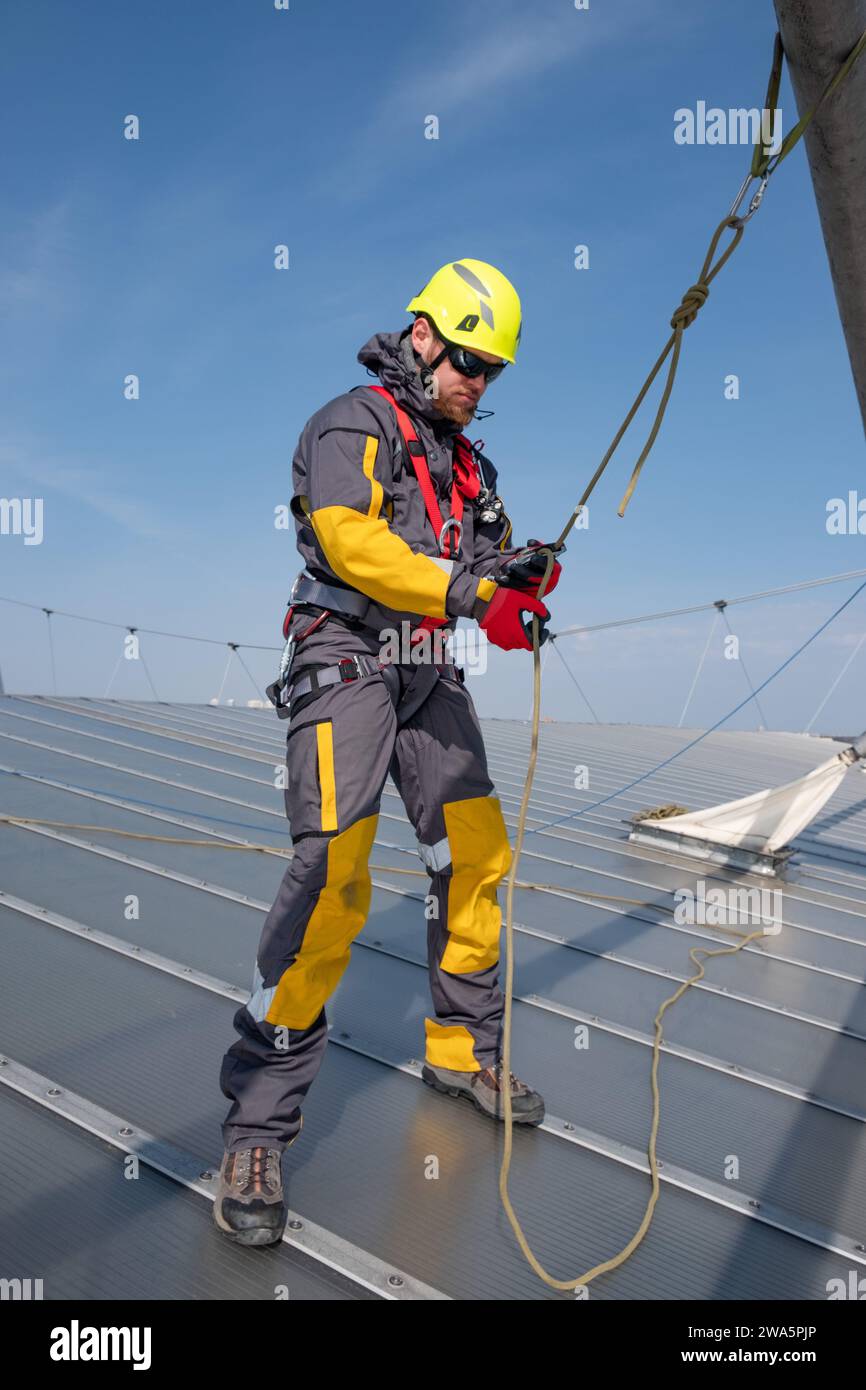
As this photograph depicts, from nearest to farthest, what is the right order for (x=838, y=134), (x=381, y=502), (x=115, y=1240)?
(x=115, y=1240)
(x=838, y=134)
(x=381, y=502)

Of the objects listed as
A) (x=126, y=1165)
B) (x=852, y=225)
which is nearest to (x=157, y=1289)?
(x=126, y=1165)

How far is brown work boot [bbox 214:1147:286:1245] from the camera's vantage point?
2.06 metres

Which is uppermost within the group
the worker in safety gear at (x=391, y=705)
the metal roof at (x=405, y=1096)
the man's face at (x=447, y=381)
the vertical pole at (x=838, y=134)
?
the vertical pole at (x=838, y=134)

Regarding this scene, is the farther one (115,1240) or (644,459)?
(644,459)

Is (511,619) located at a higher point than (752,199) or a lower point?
lower

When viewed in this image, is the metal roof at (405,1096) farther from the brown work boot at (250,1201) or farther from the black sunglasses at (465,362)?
the black sunglasses at (465,362)

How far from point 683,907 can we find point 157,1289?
384cm

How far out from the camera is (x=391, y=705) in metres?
2.67

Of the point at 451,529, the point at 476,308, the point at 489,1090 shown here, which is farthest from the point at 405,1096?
the point at 476,308

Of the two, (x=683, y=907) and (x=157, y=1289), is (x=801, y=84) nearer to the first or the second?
(x=157, y=1289)

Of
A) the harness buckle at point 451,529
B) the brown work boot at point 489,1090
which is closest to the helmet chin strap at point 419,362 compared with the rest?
the harness buckle at point 451,529

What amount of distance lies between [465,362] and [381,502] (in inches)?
22.6

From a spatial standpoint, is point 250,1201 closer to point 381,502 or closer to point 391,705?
point 391,705

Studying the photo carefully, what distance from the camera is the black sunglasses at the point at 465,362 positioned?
2789 millimetres
